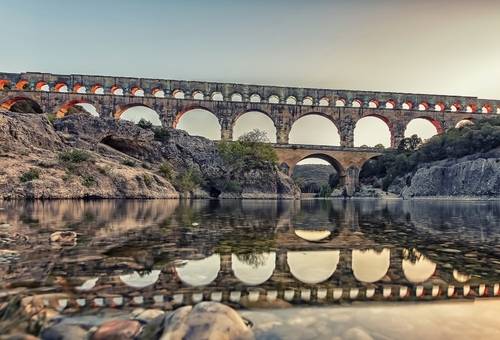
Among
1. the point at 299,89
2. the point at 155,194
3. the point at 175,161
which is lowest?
the point at 155,194

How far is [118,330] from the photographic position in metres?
1.39

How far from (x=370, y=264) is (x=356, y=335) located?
141 centimetres

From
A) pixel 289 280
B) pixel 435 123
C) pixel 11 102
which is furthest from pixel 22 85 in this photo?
pixel 435 123

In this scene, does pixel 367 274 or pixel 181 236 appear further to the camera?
pixel 181 236

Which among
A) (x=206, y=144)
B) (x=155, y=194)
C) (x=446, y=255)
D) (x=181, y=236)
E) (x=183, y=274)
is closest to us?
(x=183, y=274)

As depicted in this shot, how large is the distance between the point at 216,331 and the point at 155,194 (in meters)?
15.6

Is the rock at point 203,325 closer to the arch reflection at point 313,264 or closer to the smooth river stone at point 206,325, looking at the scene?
the smooth river stone at point 206,325

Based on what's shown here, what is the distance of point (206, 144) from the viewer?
24.7 metres

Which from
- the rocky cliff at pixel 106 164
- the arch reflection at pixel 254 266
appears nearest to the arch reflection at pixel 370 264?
the arch reflection at pixel 254 266

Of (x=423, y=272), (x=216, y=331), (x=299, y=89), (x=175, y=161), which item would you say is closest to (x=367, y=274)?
(x=423, y=272)

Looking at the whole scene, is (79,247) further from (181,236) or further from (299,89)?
(299,89)

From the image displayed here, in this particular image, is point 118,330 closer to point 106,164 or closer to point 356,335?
point 356,335

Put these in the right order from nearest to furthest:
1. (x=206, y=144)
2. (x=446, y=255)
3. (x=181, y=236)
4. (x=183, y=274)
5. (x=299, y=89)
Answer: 1. (x=183, y=274)
2. (x=446, y=255)
3. (x=181, y=236)
4. (x=206, y=144)
5. (x=299, y=89)

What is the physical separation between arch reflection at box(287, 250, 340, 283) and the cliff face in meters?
22.1
